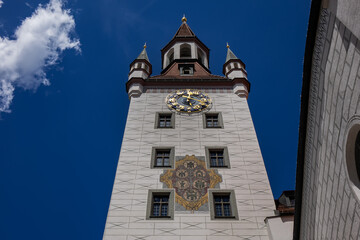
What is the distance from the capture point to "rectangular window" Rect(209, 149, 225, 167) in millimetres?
15914

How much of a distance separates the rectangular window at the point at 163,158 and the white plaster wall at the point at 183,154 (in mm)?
411

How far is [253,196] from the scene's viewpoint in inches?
555

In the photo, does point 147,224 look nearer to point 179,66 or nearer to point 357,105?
point 357,105

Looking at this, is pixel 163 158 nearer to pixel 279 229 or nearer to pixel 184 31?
pixel 279 229

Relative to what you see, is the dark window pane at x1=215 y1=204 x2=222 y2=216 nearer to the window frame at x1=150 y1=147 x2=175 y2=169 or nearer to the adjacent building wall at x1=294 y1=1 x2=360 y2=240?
the window frame at x1=150 y1=147 x2=175 y2=169

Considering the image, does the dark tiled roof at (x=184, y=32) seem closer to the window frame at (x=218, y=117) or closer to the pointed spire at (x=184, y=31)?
the pointed spire at (x=184, y=31)

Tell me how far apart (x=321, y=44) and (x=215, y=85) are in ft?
47.6

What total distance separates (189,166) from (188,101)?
5861 millimetres

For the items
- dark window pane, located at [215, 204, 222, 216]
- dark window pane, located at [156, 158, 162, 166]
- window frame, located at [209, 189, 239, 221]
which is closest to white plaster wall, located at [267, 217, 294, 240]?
window frame, located at [209, 189, 239, 221]

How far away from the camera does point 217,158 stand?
16172 mm

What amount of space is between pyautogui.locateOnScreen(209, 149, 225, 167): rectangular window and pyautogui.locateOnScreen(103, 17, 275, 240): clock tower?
0.05m

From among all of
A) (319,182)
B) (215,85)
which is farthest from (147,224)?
(215,85)

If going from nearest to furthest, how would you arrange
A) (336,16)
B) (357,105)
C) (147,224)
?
(357,105) → (336,16) → (147,224)

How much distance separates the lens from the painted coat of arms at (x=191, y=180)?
13859 mm
